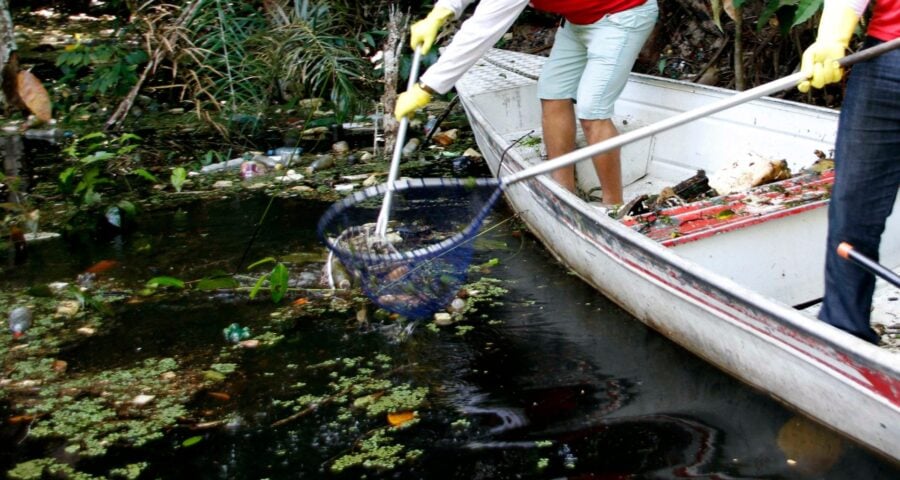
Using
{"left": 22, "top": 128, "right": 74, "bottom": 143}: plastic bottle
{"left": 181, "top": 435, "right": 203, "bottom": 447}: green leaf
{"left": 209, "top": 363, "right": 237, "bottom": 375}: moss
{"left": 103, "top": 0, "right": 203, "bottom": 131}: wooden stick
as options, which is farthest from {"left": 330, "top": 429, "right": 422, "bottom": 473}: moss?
{"left": 22, "top": 128, "right": 74, "bottom": 143}: plastic bottle

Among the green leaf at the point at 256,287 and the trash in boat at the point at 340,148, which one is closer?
the green leaf at the point at 256,287

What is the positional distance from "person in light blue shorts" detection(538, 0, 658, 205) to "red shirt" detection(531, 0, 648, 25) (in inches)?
0.9

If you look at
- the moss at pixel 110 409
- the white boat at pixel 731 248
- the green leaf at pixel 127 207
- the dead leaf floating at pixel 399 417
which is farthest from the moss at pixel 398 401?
the green leaf at pixel 127 207

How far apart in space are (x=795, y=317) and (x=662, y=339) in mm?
1002

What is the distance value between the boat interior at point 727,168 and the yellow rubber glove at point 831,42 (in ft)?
2.88

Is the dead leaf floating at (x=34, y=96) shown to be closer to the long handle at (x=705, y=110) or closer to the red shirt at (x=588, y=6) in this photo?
the red shirt at (x=588, y=6)

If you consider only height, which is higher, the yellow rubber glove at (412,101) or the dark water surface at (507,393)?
the yellow rubber glove at (412,101)

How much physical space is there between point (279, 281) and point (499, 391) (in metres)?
1.19

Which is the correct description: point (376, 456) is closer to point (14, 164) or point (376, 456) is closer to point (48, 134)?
point (14, 164)

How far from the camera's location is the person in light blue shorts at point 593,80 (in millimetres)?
4090

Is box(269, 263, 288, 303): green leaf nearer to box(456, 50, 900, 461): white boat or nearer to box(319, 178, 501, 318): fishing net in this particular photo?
box(319, 178, 501, 318): fishing net

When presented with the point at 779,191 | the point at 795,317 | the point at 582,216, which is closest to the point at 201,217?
the point at 582,216

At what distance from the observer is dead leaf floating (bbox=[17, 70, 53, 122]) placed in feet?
23.2

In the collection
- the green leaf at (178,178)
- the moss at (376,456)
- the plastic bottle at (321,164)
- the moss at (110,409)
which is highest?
the green leaf at (178,178)
